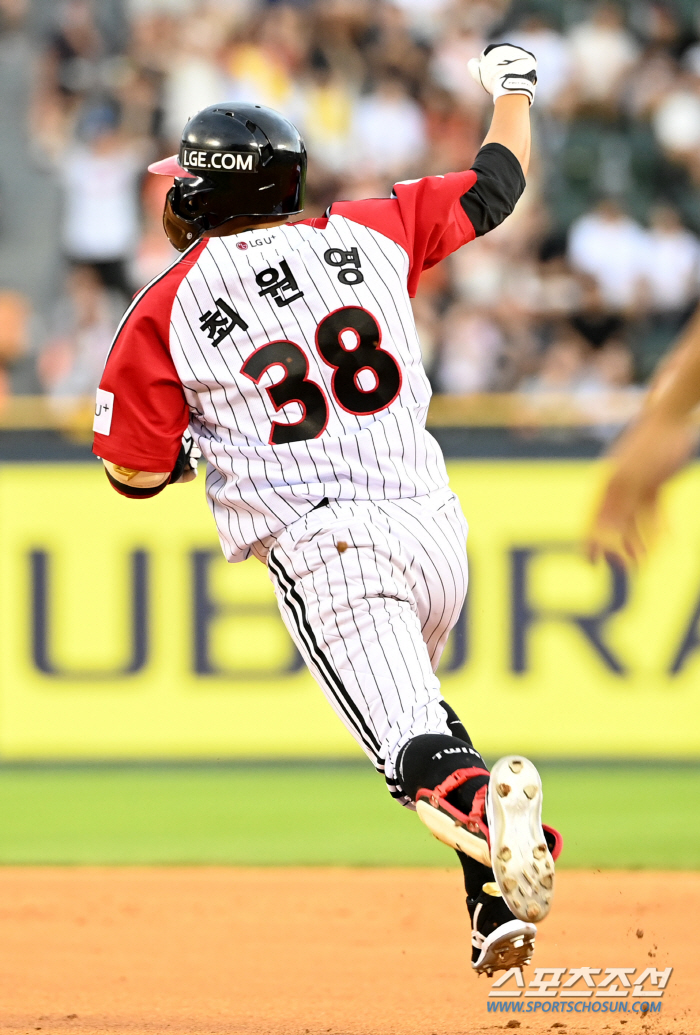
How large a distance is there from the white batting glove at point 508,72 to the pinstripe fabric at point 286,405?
93 centimetres

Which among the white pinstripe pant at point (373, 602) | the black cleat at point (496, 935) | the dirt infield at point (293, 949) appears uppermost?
the white pinstripe pant at point (373, 602)

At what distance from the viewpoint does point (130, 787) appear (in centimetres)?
763

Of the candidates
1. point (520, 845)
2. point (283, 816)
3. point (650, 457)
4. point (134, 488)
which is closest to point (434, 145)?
point (283, 816)

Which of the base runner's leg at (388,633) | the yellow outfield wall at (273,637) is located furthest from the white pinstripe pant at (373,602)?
the yellow outfield wall at (273,637)

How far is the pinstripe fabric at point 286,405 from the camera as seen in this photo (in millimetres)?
3670

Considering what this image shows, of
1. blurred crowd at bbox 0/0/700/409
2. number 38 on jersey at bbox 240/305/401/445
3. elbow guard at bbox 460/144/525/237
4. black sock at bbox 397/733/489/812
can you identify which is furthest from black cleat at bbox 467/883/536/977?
blurred crowd at bbox 0/0/700/409

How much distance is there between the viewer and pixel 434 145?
38.7 ft

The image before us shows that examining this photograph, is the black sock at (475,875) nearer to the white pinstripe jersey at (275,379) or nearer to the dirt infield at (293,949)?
the dirt infield at (293,949)

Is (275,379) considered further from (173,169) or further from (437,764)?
(437,764)

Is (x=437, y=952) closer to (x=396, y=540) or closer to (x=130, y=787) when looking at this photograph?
(x=396, y=540)

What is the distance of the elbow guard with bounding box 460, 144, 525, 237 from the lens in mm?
4129

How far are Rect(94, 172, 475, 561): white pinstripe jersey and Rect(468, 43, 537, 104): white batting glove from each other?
870mm

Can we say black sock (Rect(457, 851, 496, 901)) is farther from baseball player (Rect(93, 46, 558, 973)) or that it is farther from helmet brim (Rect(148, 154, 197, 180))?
helmet brim (Rect(148, 154, 197, 180))

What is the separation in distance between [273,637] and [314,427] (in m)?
4.27
